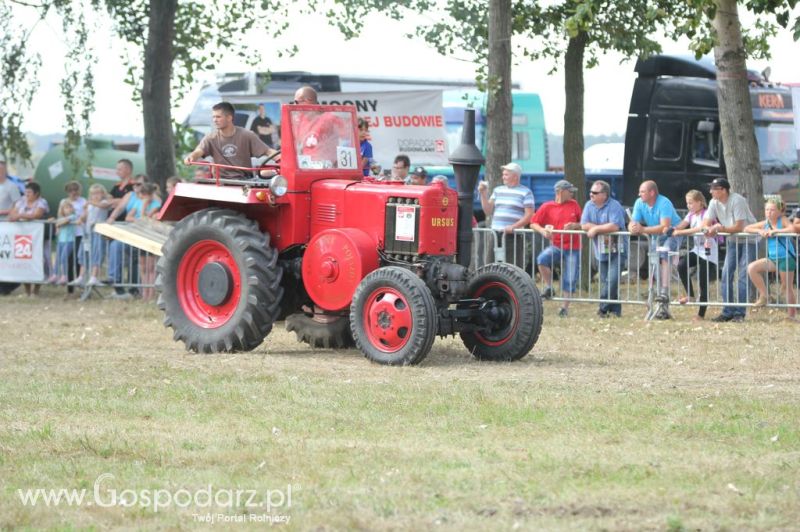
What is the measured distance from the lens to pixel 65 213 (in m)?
19.5

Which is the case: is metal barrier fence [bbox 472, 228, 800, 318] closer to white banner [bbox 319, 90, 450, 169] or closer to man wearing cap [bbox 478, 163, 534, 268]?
man wearing cap [bbox 478, 163, 534, 268]

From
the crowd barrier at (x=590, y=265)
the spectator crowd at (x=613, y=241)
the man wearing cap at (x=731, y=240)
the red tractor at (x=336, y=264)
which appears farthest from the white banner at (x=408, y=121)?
the red tractor at (x=336, y=264)

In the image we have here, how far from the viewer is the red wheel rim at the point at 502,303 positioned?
11.5m

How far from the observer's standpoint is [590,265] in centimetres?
1658

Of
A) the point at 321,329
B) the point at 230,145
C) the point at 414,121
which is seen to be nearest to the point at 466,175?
the point at 321,329

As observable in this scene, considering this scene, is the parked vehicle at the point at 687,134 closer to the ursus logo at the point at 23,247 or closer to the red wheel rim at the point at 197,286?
the ursus logo at the point at 23,247

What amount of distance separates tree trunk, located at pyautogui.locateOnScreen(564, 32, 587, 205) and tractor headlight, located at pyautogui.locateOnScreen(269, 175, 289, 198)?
1121 centimetres

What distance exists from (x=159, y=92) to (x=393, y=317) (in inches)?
442

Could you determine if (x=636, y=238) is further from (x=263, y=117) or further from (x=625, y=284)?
(x=263, y=117)

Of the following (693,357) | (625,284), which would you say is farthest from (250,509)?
(625,284)

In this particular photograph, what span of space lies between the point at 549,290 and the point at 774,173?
23.3ft

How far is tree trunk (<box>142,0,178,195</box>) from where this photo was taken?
69.5 feet

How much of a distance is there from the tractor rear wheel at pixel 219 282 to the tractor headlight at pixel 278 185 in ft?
1.69

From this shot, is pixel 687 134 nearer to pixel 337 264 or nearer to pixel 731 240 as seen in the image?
pixel 731 240
